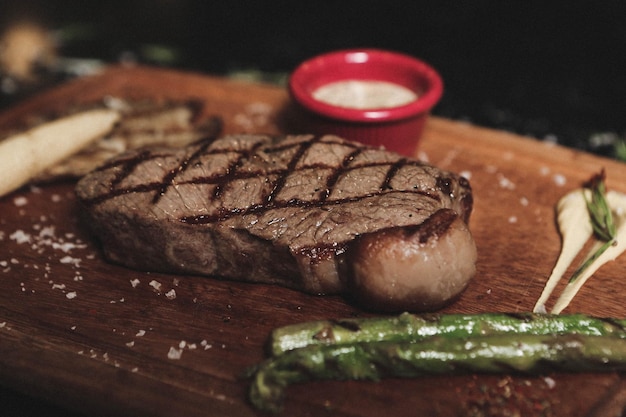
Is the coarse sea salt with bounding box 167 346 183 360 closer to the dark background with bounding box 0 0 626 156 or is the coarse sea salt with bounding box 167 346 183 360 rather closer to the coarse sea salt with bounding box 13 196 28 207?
the coarse sea salt with bounding box 13 196 28 207

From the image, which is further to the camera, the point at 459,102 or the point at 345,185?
the point at 459,102

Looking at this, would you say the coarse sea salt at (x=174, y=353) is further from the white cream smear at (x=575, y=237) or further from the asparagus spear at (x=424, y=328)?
the white cream smear at (x=575, y=237)

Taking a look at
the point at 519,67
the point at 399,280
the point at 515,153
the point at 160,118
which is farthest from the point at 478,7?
the point at 399,280

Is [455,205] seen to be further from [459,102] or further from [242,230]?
[459,102]

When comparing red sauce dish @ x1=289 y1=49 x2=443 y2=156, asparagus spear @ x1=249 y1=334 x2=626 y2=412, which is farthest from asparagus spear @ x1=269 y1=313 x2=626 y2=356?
red sauce dish @ x1=289 y1=49 x2=443 y2=156

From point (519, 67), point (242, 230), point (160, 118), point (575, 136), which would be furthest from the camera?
point (519, 67)

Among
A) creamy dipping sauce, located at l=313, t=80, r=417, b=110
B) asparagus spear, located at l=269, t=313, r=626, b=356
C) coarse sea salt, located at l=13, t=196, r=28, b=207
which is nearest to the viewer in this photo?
asparagus spear, located at l=269, t=313, r=626, b=356

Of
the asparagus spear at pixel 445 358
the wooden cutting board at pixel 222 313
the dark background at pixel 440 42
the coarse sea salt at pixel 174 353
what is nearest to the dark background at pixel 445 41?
the dark background at pixel 440 42
